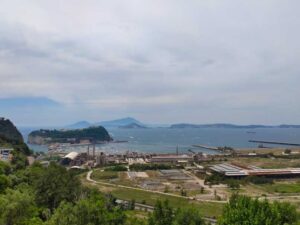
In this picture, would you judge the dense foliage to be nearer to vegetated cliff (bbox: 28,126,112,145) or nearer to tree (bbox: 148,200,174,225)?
vegetated cliff (bbox: 28,126,112,145)

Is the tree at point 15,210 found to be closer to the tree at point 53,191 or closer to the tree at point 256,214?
the tree at point 53,191

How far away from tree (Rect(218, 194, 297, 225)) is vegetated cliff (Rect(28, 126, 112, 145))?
114 metres

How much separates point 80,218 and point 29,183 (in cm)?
1462

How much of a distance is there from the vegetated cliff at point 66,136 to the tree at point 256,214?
114458 millimetres

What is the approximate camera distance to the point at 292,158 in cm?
7188

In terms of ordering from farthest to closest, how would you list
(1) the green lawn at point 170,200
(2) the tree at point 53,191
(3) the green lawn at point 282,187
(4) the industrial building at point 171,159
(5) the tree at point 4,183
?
(4) the industrial building at point 171,159
(3) the green lawn at point 282,187
(1) the green lawn at point 170,200
(2) the tree at point 53,191
(5) the tree at point 4,183

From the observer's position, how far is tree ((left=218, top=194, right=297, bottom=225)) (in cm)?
1383

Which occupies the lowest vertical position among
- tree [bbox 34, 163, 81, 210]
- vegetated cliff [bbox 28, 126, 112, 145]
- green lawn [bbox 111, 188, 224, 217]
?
green lawn [bbox 111, 188, 224, 217]

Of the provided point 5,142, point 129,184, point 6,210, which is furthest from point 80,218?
point 5,142

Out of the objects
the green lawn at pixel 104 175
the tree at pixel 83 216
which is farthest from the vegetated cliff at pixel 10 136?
the tree at pixel 83 216

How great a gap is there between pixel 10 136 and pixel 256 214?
195ft

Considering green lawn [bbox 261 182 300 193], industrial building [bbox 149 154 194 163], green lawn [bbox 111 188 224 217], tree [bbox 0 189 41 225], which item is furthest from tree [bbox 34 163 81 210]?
industrial building [bbox 149 154 194 163]

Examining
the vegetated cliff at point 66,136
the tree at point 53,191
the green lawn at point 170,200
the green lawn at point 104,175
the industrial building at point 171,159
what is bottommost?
the green lawn at point 170,200

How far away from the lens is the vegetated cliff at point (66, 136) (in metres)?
127
